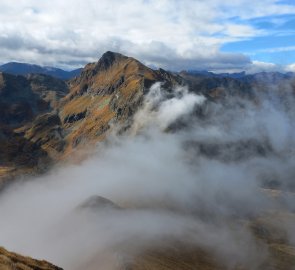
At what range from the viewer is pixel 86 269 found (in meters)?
196

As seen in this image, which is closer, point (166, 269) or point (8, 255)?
point (8, 255)

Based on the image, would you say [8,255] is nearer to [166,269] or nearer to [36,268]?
[36,268]

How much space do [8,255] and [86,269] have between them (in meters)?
99.3

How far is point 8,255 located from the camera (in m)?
102

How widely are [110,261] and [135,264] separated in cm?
1123

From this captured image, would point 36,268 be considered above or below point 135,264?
above

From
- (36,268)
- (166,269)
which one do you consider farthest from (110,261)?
(36,268)

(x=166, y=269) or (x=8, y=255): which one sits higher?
(x=8, y=255)

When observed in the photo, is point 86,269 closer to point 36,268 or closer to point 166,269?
point 166,269

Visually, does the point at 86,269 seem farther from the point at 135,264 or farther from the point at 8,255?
the point at 8,255

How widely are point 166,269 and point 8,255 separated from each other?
10924 cm

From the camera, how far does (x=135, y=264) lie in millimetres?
193125

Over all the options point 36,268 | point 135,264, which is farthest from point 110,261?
point 36,268

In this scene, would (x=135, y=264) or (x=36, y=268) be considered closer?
(x=36, y=268)
